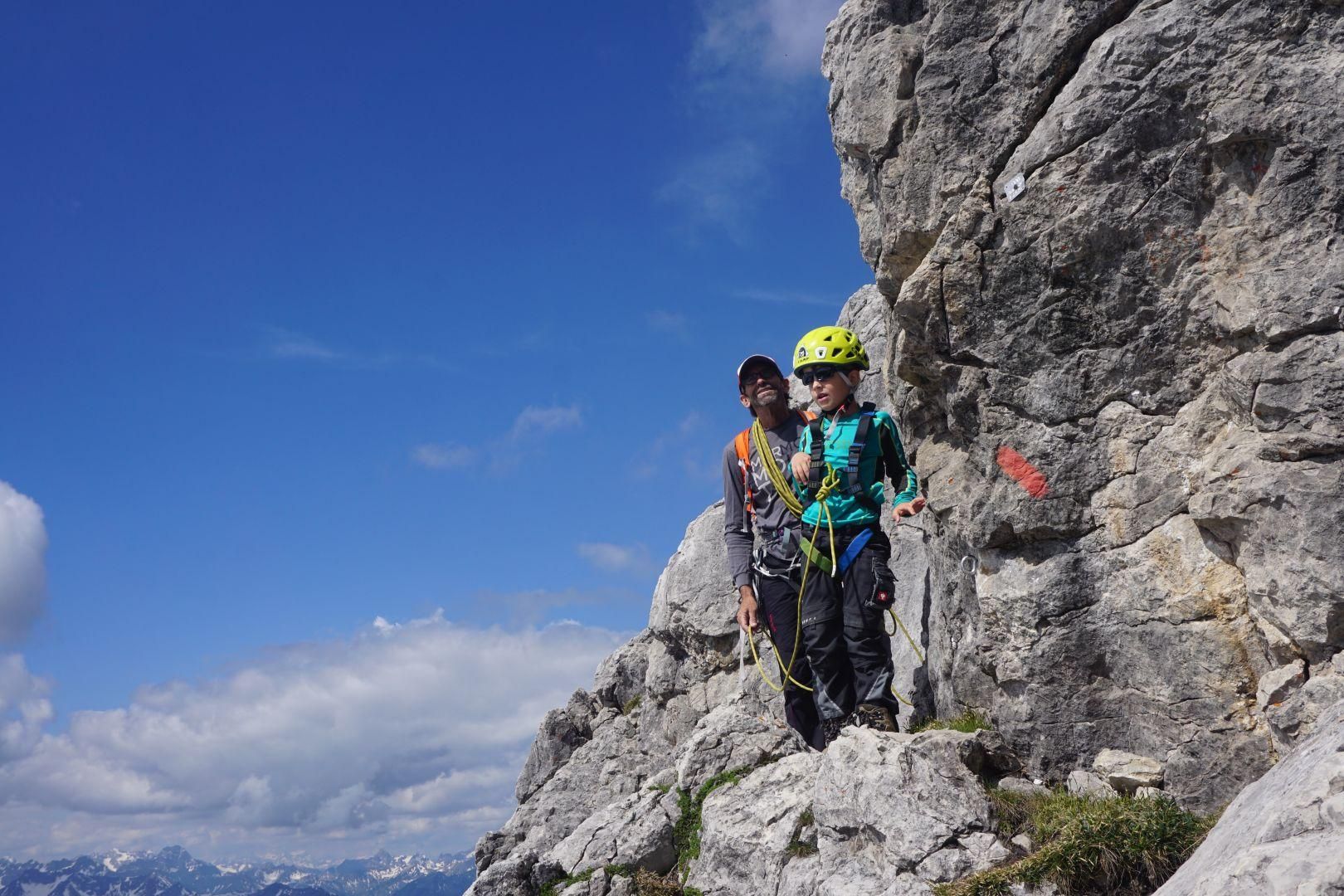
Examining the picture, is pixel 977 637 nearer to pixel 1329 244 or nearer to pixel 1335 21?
→ pixel 1329 244

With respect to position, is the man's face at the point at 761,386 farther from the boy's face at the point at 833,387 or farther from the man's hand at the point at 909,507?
the man's hand at the point at 909,507

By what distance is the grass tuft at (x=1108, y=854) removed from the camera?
7305 mm

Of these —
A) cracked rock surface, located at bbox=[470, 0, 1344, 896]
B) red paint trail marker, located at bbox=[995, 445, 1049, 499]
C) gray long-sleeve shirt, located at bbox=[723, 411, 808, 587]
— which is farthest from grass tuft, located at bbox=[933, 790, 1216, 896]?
gray long-sleeve shirt, located at bbox=[723, 411, 808, 587]

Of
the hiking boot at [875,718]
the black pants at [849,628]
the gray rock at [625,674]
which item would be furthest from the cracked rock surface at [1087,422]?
the gray rock at [625,674]

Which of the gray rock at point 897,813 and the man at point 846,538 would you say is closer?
the gray rock at point 897,813

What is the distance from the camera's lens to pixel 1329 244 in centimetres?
798

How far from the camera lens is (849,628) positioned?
1060 centimetres

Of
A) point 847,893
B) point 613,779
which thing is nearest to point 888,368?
point 847,893

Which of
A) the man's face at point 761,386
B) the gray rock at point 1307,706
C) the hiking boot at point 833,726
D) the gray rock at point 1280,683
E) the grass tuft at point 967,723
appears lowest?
the gray rock at point 1307,706

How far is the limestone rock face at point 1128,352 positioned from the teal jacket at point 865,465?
532 millimetres

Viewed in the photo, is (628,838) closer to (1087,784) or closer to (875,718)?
(875,718)

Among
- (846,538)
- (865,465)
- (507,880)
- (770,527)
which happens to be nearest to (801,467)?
(865,465)

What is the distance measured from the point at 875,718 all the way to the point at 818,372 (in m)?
3.91

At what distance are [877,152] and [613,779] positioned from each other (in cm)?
1322
